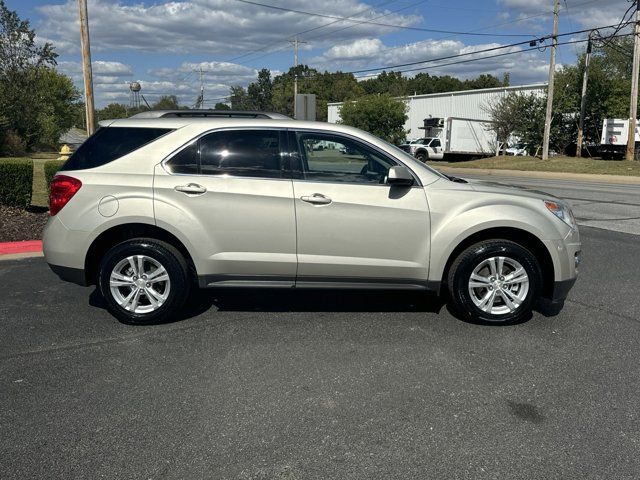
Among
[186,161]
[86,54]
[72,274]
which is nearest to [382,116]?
[86,54]

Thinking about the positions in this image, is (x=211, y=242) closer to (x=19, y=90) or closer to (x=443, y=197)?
(x=443, y=197)

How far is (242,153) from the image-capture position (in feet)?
15.8

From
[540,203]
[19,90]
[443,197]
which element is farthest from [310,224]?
[19,90]

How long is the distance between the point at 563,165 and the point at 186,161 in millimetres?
29081

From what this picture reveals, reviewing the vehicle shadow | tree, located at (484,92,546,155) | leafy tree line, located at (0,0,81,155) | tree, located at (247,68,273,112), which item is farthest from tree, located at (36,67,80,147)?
tree, located at (247,68,273,112)

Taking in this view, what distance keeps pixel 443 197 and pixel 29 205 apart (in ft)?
25.8

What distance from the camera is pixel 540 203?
A: 15.9ft

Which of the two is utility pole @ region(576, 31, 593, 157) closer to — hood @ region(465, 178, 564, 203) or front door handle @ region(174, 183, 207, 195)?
hood @ region(465, 178, 564, 203)

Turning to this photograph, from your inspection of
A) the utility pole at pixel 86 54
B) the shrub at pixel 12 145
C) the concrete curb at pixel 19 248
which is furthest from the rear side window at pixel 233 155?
the shrub at pixel 12 145

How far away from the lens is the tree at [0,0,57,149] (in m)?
31.5

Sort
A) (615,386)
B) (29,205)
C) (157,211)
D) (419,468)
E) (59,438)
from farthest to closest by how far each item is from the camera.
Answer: (29,205), (157,211), (615,386), (59,438), (419,468)

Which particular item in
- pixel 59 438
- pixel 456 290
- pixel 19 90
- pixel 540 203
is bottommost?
pixel 59 438

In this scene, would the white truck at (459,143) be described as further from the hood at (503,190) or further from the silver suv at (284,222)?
the silver suv at (284,222)

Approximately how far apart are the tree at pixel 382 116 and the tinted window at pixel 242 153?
4699 centimetres
